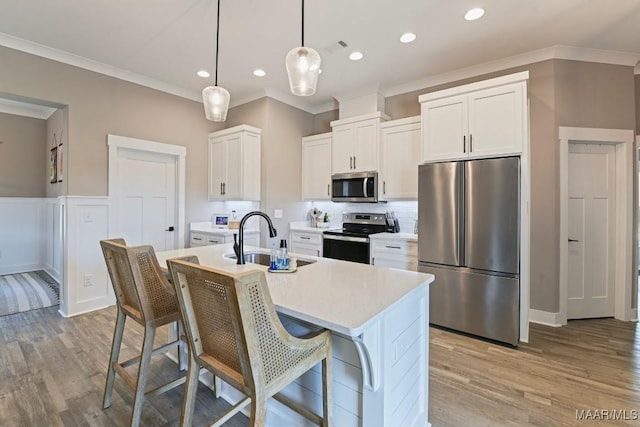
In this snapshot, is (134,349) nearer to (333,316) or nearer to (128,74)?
(333,316)

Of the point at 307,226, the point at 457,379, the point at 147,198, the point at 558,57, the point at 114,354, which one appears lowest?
the point at 457,379

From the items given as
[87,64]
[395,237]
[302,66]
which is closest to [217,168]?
[87,64]

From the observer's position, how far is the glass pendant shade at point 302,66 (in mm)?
1821

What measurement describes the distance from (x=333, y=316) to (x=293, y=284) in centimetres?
48

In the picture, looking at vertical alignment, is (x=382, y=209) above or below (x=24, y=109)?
below

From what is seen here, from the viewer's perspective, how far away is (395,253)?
140 inches

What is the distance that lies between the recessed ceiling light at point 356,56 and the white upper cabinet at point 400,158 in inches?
35.6

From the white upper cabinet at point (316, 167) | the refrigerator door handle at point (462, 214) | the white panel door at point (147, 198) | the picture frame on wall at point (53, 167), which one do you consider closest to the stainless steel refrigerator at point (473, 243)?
the refrigerator door handle at point (462, 214)

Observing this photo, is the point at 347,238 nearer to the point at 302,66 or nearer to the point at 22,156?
the point at 302,66

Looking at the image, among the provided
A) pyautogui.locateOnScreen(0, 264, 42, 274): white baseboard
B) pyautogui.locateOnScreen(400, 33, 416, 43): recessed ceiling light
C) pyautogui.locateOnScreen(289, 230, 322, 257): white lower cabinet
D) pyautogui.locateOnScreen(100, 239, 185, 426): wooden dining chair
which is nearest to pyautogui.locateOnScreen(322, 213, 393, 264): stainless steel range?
pyautogui.locateOnScreen(289, 230, 322, 257): white lower cabinet

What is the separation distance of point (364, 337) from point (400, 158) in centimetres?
308

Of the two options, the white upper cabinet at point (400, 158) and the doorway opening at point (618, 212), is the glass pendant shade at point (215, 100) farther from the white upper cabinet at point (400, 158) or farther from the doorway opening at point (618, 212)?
the doorway opening at point (618, 212)

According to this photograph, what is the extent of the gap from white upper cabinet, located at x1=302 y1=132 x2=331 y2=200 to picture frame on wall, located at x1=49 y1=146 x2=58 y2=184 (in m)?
3.82

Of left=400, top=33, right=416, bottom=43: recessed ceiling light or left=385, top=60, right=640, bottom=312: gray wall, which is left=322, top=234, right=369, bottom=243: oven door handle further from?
left=400, top=33, right=416, bottom=43: recessed ceiling light
